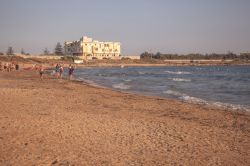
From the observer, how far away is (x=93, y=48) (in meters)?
165

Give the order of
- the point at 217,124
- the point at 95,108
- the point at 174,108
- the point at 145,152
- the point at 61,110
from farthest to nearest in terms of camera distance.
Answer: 1. the point at 174,108
2. the point at 95,108
3. the point at 61,110
4. the point at 217,124
5. the point at 145,152

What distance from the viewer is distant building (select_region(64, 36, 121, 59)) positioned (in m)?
163

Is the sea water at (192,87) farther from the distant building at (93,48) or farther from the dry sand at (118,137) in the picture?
the distant building at (93,48)

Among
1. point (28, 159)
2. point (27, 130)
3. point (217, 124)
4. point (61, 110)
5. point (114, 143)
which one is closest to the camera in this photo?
point (28, 159)

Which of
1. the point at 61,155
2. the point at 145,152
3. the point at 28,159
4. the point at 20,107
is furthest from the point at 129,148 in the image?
the point at 20,107

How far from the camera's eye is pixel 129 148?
785 cm

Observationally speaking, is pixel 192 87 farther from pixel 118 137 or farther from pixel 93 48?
pixel 93 48

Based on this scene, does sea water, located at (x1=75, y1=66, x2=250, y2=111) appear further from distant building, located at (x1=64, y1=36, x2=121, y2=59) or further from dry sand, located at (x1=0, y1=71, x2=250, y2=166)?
distant building, located at (x1=64, y1=36, x2=121, y2=59)

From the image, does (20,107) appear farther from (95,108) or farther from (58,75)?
(58,75)

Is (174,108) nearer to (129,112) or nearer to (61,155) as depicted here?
(129,112)

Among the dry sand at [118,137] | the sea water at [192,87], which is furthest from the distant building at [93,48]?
the dry sand at [118,137]

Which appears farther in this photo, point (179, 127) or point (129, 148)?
point (179, 127)

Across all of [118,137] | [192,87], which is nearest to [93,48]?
[192,87]

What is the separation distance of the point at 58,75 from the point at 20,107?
26.8 metres
